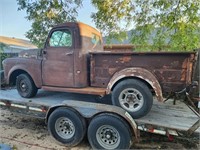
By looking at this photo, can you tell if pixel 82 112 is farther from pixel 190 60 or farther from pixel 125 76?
pixel 190 60

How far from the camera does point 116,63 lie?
160 inches

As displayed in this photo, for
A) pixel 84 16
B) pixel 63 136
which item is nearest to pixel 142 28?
pixel 84 16

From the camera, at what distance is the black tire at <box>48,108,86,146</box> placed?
12.8 ft

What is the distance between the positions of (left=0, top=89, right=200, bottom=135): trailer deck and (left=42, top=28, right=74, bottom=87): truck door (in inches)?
18.5

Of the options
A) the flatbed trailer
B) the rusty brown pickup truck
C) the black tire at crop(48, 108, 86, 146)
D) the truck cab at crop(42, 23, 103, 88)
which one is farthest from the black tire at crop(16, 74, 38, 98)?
the black tire at crop(48, 108, 86, 146)

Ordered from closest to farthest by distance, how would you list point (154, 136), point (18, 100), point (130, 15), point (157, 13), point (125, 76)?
point (125, 76) < point (154, 136) < point (18, 100) < point (157, 13) < point (130, 15)

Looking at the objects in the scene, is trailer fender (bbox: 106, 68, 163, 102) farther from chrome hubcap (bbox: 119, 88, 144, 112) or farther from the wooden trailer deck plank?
the wooden trailer deck plank

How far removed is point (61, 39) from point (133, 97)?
2120 mm

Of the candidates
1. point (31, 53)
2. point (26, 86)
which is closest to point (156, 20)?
point (31, 53)

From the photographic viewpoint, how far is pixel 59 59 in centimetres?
453

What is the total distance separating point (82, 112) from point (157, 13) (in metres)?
5.65

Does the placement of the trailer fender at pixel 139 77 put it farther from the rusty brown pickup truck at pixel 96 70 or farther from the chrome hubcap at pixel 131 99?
the chrome hubcap at pixel 131 99

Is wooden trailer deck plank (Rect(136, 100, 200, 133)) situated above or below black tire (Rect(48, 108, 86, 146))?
above

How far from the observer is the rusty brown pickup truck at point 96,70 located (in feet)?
11.9
